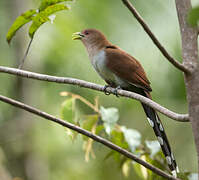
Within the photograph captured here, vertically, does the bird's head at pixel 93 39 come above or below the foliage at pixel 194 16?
below

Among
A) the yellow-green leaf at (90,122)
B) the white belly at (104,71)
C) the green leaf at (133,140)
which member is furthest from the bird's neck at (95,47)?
the green leaf at (133,140)

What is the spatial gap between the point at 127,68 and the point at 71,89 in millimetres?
3209

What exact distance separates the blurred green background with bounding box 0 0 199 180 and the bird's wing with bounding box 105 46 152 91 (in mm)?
2637

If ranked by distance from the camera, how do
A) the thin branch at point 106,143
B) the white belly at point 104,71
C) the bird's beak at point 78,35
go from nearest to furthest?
1. the thin branch at point 106,143
2. the white belly at point 104,71
3. the bird's beak at point 78,35

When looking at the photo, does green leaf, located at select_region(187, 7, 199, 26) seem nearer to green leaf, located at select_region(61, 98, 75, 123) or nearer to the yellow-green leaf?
→ green leaf, located at select_region(61, 98, 75, 123)

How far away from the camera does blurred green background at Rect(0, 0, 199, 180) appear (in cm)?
576

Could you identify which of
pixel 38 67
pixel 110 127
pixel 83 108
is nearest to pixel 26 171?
pixel 83 108

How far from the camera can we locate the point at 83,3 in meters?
6.82

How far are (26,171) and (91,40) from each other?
2.96m

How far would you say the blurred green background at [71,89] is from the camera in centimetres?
576

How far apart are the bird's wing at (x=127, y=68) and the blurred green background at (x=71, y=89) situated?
104 inches

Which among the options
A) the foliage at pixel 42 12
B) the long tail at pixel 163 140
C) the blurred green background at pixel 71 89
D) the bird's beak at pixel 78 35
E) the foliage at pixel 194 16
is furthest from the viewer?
the blurred green background at pixel 71 89

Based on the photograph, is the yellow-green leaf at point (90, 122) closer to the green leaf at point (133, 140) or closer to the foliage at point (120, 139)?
the foliage at point (120, 139)

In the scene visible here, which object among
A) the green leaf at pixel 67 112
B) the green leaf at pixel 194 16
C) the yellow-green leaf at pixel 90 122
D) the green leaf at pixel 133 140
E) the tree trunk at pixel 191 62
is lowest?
the green leaf at pixel 133 140
